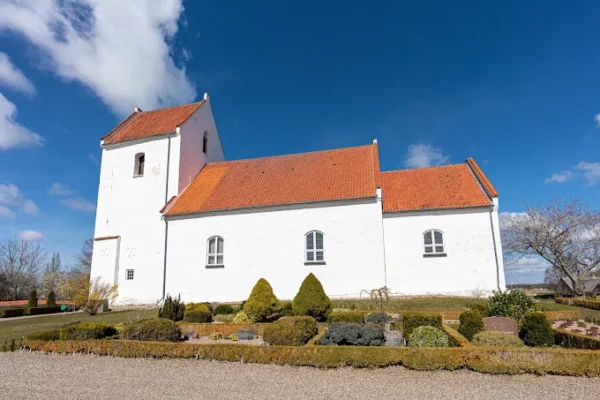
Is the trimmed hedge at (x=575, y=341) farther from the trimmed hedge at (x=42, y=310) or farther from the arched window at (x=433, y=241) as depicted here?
the trimmed hedge at (x=42, y=310)

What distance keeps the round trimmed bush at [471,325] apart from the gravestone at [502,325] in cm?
58

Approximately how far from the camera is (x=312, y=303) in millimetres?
12609

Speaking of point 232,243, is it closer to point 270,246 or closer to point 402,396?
point 270,246

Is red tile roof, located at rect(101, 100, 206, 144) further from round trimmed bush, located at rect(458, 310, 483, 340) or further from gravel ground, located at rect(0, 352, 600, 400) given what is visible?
round trimmed bush, located at rect(458, 310, 483, 340)

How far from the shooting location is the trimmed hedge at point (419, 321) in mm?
9359

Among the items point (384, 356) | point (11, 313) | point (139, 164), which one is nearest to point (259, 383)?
point (384, 356)

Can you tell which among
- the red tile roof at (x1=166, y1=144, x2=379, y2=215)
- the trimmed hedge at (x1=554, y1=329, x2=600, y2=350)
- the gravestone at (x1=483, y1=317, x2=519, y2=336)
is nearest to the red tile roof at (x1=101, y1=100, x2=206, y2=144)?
the red tile roof at (x1=166, y1=144, x2=379, y2=215)

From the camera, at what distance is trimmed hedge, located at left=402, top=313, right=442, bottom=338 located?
9.36m

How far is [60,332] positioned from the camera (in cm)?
995

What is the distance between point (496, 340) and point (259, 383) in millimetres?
5108

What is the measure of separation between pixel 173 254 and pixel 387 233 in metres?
11.0

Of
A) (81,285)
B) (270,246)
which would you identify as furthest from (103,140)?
(270,246)

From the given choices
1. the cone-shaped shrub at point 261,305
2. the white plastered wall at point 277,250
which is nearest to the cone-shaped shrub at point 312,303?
the cone-shaped shrub at point 261,305

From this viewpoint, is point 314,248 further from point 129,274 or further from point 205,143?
point 205,143
